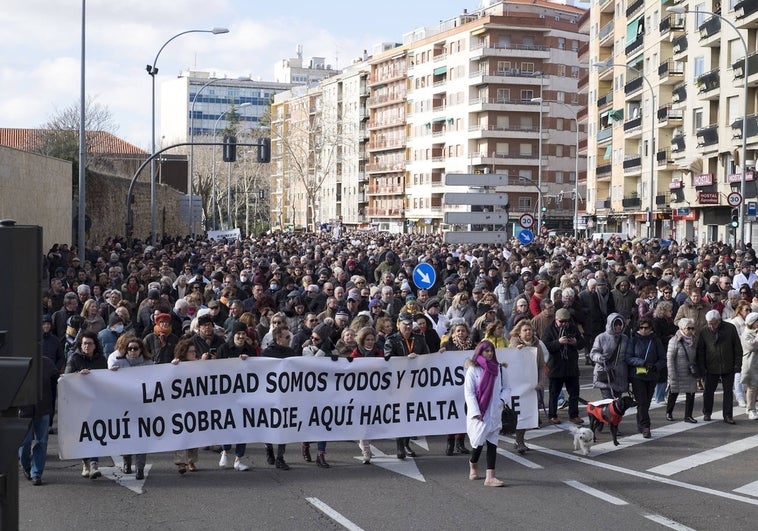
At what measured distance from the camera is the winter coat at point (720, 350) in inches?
627

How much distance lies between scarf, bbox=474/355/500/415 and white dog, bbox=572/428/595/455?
1960 millimetres

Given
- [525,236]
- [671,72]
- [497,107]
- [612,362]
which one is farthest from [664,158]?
[612,362]

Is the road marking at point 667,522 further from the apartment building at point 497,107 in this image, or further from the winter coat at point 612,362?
the apartment building at point 497,107

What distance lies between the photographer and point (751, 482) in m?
12.1

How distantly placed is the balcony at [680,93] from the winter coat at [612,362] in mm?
51313

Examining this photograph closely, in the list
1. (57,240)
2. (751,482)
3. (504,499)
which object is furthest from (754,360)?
(57,240)

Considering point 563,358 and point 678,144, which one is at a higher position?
point 678,144

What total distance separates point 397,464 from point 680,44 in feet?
182

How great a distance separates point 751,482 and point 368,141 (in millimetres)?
123597

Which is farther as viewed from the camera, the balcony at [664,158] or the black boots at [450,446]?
the balcony at [664,158]

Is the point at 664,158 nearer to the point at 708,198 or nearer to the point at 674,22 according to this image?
the point at 674,22

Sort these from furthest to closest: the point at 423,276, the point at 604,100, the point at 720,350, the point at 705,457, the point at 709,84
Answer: the point at 604,100
the point at 709,84
the point at 423,276
the point at 720,350
the point at 705,457

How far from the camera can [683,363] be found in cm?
1600

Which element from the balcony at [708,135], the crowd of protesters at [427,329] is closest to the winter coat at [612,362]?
the crowd of protesters at [427,329]
